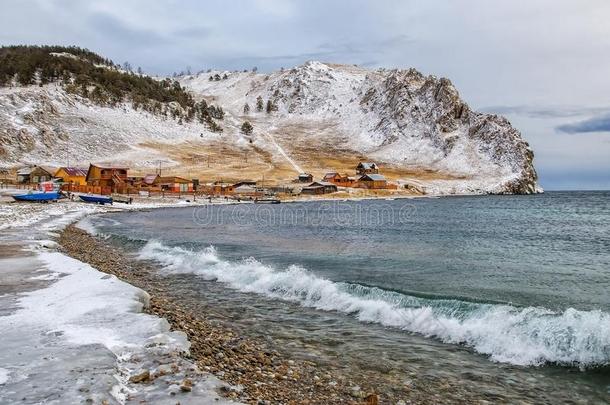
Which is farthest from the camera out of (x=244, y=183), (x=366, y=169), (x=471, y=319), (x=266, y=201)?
(x=366, y=169)

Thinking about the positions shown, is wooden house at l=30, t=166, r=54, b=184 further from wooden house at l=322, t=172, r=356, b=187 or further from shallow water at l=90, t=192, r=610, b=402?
shallow water at l=90, t=192, r=610, b=402

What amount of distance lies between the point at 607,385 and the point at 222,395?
9.56 meters

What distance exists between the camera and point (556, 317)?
15234 millimetres

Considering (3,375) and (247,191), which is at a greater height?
(247,191)

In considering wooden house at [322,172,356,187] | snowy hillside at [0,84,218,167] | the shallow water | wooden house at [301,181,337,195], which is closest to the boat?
wooden house at [301,181,337,195]

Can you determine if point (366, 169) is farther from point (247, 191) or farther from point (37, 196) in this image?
point (37, 196)

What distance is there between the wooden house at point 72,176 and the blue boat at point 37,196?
111 ft

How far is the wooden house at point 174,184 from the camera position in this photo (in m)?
125

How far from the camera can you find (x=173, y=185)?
411 ft

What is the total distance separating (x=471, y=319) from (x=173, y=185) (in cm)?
11654

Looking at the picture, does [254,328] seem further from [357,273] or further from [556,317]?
[357,273]

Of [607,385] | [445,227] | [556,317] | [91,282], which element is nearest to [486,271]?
[556,317]

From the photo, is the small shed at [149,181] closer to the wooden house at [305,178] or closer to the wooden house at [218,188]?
the wooden house at [218,188]

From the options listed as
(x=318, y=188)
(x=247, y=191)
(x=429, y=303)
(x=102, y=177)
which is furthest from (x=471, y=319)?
(x=318, y=188)
